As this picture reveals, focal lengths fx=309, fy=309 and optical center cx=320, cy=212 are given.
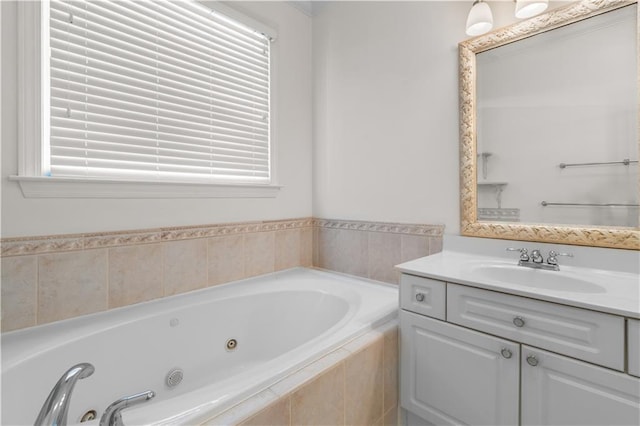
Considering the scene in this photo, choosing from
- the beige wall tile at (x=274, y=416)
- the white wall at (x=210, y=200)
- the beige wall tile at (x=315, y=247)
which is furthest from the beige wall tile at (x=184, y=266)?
the beige wall tile at (x=274, y=416)

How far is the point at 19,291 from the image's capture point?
4.06 feet

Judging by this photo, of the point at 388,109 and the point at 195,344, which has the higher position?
the point at 388,109

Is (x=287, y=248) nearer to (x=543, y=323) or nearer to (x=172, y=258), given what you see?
(x=172, y=258)

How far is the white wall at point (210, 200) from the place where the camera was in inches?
47.6

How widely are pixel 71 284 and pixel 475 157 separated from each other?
2.02 m

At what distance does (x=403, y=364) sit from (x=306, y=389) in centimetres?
61

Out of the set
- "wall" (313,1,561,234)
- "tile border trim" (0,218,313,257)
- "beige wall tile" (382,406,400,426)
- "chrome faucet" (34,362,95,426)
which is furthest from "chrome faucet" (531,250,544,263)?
"chrome faucet" (34,362,95,426)

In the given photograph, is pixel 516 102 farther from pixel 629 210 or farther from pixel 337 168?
pixel 337 168

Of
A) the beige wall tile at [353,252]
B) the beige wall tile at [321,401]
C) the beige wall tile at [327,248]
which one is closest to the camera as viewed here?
the beige wall tile at [321,401]

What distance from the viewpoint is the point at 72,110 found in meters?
1.36

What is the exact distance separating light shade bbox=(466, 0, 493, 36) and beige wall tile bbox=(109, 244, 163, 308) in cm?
195

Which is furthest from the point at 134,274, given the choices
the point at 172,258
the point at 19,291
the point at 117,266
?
the point at 19,291

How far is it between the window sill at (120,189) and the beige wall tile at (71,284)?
10.4 inches

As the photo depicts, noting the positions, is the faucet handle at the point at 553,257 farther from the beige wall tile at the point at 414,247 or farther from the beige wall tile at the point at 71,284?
the beige wall tile at the point at 71,284
